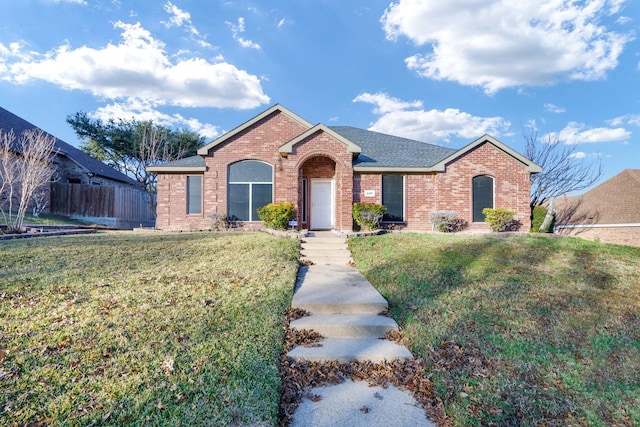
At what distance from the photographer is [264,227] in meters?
12.4

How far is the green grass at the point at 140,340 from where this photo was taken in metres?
2.55

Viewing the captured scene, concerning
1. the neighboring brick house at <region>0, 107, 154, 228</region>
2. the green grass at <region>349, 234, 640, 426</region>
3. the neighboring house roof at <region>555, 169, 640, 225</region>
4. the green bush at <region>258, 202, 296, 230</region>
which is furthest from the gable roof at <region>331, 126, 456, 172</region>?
the neighboring brick house at <region>0, 107, 154, 228</region>

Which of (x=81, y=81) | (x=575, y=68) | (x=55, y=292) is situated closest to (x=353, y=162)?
(x=55, y=292)

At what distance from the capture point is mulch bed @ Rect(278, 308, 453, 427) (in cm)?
285

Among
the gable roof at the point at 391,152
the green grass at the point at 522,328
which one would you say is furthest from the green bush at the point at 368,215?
the green grass at the point at 522,328

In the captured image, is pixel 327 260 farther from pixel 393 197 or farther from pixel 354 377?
pixel 393 197

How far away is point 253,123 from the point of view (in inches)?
508

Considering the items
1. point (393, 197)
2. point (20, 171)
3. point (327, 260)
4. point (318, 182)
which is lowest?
point (327, 260)

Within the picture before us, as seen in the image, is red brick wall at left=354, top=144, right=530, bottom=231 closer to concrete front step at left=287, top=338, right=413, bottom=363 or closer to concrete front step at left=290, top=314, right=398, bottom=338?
concrete front step at left=290, top=314, right=398, bottom=338

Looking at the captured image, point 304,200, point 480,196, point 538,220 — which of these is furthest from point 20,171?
point 538,220

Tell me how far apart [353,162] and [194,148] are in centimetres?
1842

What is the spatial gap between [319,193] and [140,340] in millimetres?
10115

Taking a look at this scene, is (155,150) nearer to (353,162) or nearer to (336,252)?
(353,162)

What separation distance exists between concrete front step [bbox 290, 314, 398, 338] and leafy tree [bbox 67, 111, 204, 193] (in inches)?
890
